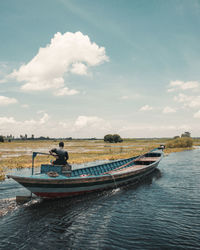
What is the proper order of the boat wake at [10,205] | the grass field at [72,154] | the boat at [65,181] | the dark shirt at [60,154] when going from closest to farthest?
the boat wake at [10,205] → the boat at [65,181] → the dark shirt at [60,154] → the grass field at [72,154]

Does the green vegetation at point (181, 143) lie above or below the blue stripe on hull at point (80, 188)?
above

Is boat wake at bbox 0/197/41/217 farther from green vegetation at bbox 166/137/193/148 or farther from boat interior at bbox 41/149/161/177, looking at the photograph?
green vegetation at bbox 166/137/193/148

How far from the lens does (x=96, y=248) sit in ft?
27.0

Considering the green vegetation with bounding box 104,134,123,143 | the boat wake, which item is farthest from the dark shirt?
the green vegetation with bounding box 104,134,123,143

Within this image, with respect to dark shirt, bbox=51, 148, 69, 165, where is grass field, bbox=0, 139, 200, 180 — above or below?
below

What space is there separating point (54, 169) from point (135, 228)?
23.9ft

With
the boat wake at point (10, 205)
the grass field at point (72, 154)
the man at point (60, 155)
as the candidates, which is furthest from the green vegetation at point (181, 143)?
the boat wake at point (10, 205)

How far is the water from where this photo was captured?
8.75m

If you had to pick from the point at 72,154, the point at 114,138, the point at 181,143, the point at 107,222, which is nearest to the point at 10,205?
the point at 107,222

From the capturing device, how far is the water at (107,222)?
875cm

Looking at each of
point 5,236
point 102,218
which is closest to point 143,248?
point 102,218

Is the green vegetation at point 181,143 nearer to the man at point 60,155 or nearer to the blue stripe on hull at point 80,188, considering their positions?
the blue stripe on hull at point 80,188

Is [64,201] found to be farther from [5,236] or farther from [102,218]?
[5,236]

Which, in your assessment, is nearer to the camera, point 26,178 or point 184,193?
point 26,178
